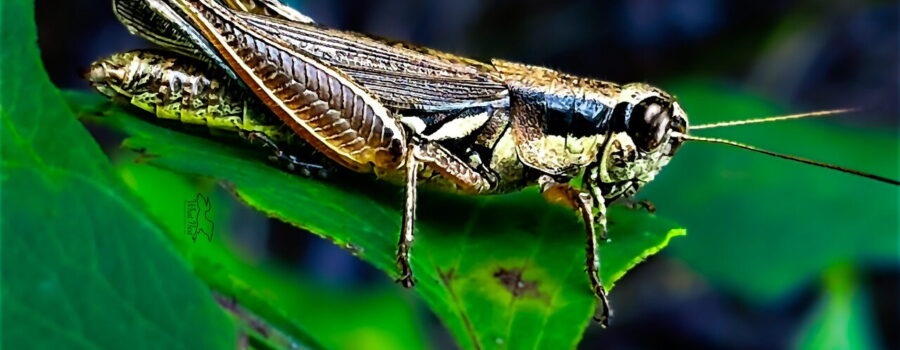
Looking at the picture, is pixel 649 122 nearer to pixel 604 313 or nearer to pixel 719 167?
pixel 604 313

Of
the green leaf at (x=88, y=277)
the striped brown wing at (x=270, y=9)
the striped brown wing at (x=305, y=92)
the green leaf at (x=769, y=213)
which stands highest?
the green leaf at (x=769, y=213)

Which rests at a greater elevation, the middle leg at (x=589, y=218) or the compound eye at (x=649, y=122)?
the compound eye at (x=649, y=122)

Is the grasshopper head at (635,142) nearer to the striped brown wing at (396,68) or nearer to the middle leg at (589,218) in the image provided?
the middle leg at (589,218)

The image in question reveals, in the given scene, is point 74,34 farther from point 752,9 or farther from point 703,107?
point 752,9

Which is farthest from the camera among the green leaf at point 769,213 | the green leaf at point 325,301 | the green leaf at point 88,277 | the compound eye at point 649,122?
the green leaf at point 769,213

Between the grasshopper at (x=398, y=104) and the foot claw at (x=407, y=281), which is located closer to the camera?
the foot claw at (x=407, y=281)

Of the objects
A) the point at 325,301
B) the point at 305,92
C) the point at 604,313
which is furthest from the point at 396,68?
the point at 325,301

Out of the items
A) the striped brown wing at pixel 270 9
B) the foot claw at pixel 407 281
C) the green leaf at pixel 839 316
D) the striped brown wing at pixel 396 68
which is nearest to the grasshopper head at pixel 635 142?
the striped brown wing at pixel 396 68
